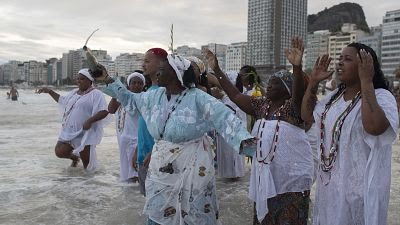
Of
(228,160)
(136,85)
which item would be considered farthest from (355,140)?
(228,160)

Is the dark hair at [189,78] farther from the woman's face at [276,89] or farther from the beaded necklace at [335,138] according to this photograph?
the beaded necklace at [335,138]

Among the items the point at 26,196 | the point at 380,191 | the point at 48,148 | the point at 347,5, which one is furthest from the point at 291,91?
the point at 347,5

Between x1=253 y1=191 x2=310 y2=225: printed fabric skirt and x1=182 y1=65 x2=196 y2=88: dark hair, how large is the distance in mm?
1084

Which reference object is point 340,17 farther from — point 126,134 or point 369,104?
point 369,104

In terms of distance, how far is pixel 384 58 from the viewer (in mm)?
127312

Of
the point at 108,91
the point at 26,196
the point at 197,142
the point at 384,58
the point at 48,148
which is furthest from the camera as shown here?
the point at 384,58

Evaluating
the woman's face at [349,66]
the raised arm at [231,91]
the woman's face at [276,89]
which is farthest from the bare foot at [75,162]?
the woman's face at [349,66]

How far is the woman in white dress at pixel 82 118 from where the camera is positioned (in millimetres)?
7586

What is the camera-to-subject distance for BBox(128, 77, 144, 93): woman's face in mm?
6320

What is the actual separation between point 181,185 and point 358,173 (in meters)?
1.27

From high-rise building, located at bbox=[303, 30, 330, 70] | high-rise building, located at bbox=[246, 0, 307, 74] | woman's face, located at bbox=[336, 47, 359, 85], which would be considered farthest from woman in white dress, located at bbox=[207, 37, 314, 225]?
high-rise building, located at bbox=[303, 30, 330, 70]

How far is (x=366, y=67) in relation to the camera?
268 centimetres

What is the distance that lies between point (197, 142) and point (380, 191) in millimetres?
1349

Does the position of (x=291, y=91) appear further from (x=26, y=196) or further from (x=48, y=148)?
(x=48, y=148)
